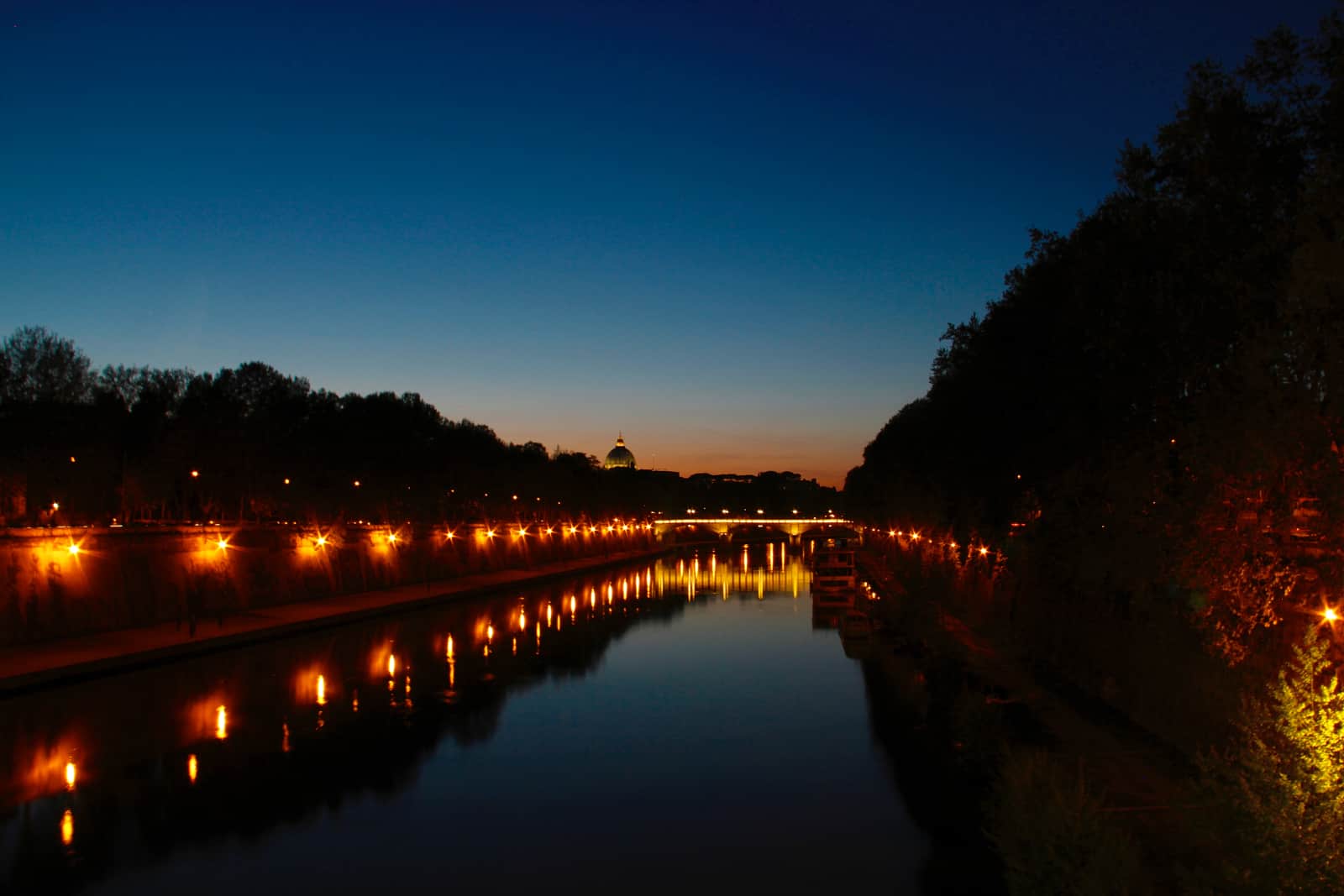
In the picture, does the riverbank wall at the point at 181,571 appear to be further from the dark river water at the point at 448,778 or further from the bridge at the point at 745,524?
the bridge at the point at 745,524

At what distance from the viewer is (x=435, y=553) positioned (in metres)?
58.6

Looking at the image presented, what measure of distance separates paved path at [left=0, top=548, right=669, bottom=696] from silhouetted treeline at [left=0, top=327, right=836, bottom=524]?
32.5ft

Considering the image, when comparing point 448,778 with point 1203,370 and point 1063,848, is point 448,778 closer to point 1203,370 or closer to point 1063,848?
point 1063,848

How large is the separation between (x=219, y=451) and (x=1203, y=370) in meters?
47.7

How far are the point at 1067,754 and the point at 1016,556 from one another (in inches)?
439

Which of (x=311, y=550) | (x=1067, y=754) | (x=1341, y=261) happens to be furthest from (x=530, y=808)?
(x=311, y=550)

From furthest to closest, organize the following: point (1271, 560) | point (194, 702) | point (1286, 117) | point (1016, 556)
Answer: point (1016, 556)
point (194, 702)
point (1286, 117)
point (1271, 560)

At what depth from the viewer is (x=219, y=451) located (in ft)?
168

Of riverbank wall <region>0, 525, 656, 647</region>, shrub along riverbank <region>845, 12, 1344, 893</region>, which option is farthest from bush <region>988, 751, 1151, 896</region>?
riverbank wall <region>0, 525, 656, 647</region>

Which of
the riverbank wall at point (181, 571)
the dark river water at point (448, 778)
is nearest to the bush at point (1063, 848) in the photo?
the dark river water at point (448, 778)

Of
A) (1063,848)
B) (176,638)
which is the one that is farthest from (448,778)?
(176,638)

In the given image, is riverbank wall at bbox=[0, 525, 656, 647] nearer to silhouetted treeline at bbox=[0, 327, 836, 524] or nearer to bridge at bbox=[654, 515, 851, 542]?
silhouetted treeline at bbox=[0, 327, 836, 524]

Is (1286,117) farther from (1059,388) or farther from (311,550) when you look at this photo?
(311,550)

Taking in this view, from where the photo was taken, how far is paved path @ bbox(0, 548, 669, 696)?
23297 mm
